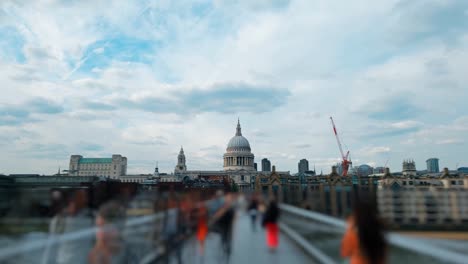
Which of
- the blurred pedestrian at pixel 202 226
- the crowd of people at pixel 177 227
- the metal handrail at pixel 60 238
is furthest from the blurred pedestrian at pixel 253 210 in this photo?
the metal handrail at pixel 60 238

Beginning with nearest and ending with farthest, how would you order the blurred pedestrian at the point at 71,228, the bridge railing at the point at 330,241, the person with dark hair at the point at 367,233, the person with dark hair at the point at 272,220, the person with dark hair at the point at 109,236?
the person with dark hair at the point at 367,233
the bridge railing at the point at 330,241
the blurred pedestrian at the point at 71,228
the person with dark hair at the point at 109,236
the person with dark hair at the point at 272,220

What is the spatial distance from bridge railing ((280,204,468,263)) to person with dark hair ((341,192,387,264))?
291 mm

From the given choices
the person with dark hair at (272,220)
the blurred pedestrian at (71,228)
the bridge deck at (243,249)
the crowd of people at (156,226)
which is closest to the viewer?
the blurred pedestrian at (71,228)

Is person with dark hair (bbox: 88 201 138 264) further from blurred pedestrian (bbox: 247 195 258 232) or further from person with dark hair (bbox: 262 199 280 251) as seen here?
person with dark hair (bbox: 262 199 280 251)

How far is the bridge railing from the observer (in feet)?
17.3

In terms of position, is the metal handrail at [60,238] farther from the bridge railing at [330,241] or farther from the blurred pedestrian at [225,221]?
the bridge railing at [330,241]

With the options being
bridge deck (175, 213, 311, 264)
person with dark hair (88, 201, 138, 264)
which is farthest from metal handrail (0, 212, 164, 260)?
bridge deck (175, 213, 311, 264)

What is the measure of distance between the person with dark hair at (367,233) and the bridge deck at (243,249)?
285 centimetres

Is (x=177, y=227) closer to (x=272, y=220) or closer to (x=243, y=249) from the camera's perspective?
(x=243, y=249)

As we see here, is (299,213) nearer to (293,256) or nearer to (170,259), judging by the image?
(293,256)

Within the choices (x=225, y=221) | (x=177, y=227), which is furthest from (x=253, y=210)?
(x=177, y=227)

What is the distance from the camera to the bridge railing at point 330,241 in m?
5.29

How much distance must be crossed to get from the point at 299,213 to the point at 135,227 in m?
3.65

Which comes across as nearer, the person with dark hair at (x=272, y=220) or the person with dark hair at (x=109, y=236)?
the person with dark hair at (x=109, y=236)
